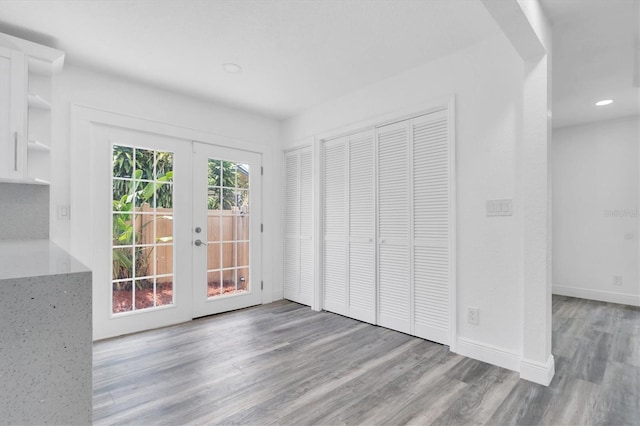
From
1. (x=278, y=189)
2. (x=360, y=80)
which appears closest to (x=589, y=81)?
(x=360, y=80)

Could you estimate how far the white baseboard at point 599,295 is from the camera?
13.3ft

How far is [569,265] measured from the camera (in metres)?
4.57

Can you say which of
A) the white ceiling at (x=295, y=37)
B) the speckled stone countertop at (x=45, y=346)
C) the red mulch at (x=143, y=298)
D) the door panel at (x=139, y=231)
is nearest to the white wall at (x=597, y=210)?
the white ceiling at (x=295, y=37)

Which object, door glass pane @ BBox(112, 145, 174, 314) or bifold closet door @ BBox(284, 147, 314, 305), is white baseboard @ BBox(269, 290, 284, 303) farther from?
door glass pane @ BBox(112, 145, 174, 314)

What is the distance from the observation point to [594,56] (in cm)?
270

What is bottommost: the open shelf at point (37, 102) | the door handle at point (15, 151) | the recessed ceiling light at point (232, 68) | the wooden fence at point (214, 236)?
the wooden fence at point (214, 236)

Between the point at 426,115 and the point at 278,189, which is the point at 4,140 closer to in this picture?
the point at 278,189

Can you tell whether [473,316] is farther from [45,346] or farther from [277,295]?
[45,346]

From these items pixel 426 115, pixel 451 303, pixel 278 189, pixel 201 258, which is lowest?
pixel 451 303

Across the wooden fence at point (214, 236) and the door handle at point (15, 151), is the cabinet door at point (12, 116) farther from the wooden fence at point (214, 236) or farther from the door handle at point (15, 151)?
the wooden fence at point (214, 236)

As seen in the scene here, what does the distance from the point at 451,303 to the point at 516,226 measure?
2.59 feet

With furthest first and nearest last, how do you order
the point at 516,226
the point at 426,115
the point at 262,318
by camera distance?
1. the point at 262,318
2. the point at 426,115
3. the point at 516,226

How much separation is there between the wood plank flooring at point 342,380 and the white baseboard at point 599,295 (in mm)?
1173

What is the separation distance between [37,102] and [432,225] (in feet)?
10.7
